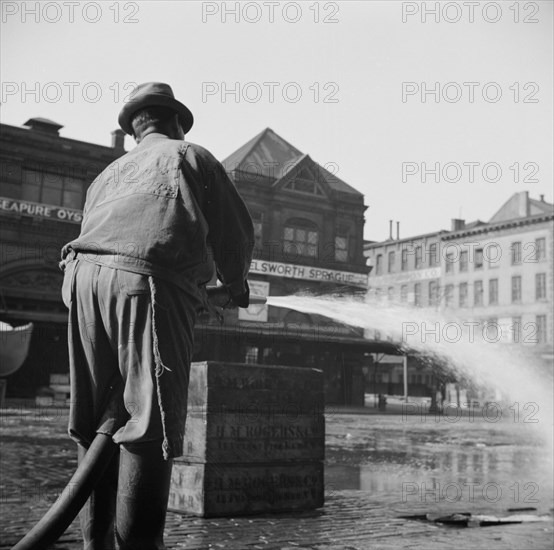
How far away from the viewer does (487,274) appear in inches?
2640

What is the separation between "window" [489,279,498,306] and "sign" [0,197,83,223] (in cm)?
4208

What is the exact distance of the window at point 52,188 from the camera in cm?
3359

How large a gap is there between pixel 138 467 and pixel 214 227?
997mm

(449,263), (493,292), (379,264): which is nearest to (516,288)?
(493,292)

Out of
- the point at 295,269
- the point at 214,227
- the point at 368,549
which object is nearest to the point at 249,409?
the point at 368,549

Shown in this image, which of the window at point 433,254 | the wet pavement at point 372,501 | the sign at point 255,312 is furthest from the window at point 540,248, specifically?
the wet pavement at point 372,501

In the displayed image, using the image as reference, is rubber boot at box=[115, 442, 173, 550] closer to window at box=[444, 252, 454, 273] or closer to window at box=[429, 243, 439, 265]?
window at box=[444, 252, 454, 273]

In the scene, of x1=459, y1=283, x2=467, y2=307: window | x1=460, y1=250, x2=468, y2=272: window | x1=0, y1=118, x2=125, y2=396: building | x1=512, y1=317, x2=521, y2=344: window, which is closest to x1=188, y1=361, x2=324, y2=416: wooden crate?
x1=0, y1=118, x2=125, y2=396: building

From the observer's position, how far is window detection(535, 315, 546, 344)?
6278 cm

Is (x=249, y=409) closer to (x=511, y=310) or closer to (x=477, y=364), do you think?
(x=477, y=364)

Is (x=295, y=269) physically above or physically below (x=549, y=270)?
below

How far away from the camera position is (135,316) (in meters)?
2.82

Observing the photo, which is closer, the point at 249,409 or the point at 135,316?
the point at 135,316

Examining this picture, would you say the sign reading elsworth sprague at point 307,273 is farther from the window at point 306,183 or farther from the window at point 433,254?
the window at point 433,254
